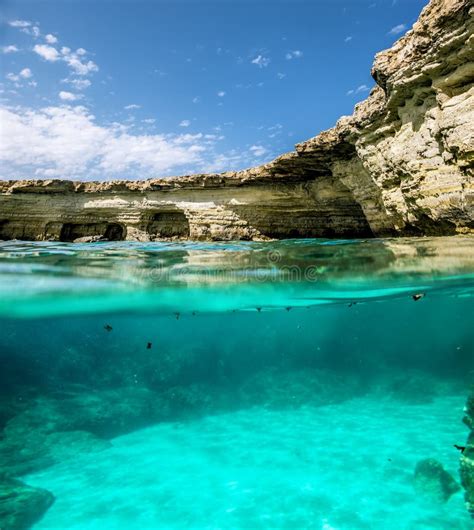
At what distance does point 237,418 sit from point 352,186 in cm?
1136

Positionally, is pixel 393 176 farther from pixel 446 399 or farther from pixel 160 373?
pixel 160 373

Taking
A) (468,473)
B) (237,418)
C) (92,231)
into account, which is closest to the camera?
(468,473)

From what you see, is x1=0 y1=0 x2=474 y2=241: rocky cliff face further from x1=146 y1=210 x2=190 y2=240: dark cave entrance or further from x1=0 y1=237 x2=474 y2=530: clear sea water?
x1=0 y1=237 x2=474 y2=530: clear sea water

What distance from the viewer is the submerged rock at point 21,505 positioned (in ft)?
19.0

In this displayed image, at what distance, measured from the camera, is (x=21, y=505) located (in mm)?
6141

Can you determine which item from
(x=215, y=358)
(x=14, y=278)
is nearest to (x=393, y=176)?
(x=14, y=278)

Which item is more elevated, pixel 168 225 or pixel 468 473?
pixel 168 225

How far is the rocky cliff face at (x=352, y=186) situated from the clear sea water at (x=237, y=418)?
6.25 ft

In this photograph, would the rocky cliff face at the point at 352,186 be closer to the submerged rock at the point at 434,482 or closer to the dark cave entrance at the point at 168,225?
the dark cave entrance at the point at 168,225

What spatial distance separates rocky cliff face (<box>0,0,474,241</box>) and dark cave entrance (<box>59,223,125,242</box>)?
71 mm

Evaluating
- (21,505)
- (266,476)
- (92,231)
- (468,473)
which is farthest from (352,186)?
(92,231)

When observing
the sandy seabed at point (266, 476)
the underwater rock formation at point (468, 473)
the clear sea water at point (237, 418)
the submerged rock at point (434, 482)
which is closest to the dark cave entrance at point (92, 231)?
the clear sea water at point (237, 418)

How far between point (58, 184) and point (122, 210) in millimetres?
4107

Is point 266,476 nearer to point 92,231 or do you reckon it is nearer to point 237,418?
point 237,418
